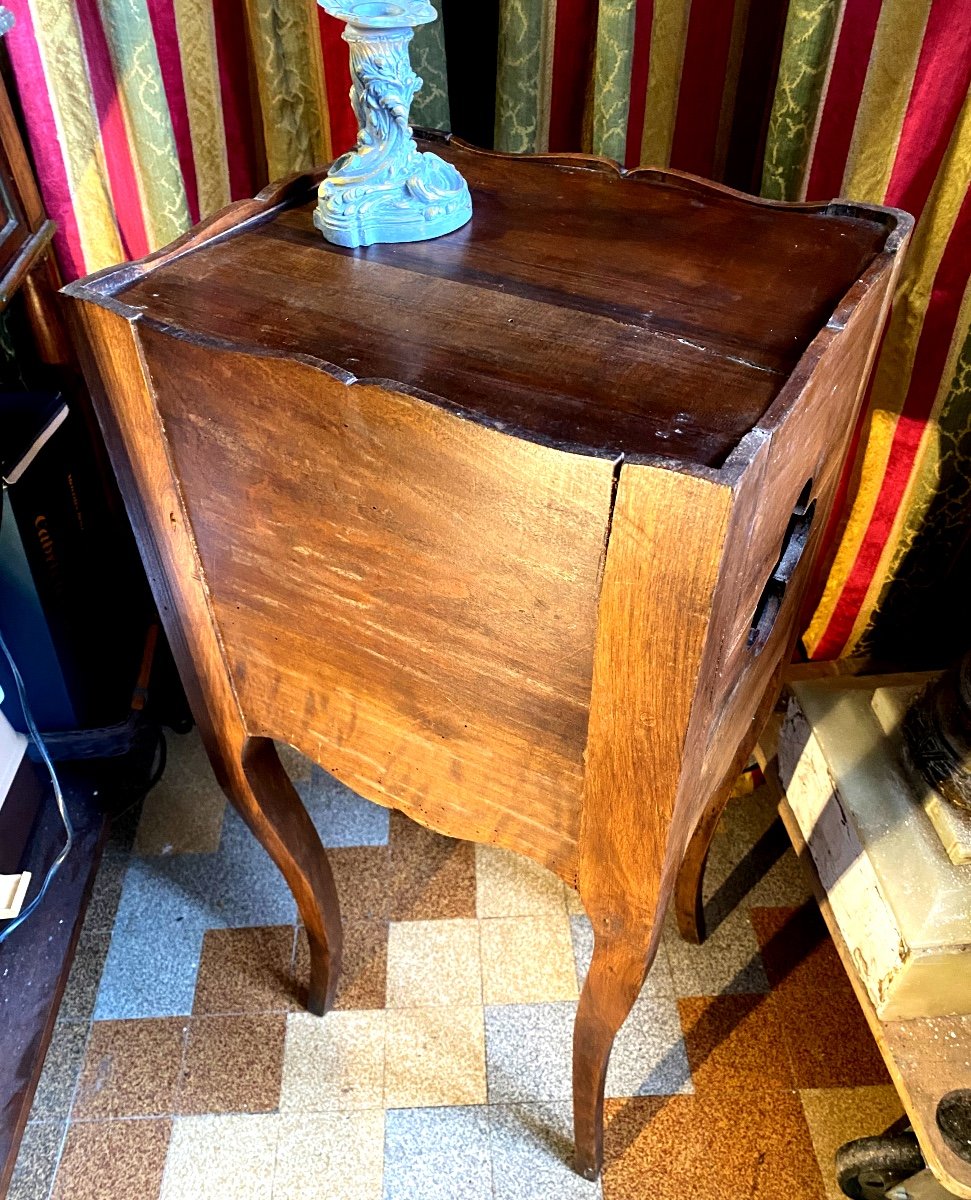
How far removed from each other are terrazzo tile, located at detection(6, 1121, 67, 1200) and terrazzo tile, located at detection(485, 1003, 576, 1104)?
556mm

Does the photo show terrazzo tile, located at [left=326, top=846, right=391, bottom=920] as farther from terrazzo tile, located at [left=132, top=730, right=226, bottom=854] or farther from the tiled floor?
terrazzo tile, located at [left=132, top=730, right=226, bottom=854]

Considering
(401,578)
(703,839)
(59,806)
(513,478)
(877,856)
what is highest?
(513,478)

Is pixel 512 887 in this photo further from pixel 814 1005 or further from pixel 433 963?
pixel 814 1005

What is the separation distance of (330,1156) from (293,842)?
0.42 m

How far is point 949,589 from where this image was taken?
142 centimetres

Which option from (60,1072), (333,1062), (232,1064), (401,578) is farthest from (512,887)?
(401,578)

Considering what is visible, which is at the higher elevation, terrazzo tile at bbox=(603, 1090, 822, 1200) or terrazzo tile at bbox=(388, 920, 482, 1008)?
terrazzo tile at bbox=(603, 1090, 822, 1200)

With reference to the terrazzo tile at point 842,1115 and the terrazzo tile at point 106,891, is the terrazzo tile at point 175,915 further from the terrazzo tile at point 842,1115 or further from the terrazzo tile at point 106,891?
the terrazzo tile at point 842,1115

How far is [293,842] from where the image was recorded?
1109mm

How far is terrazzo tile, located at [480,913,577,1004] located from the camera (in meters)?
1.34

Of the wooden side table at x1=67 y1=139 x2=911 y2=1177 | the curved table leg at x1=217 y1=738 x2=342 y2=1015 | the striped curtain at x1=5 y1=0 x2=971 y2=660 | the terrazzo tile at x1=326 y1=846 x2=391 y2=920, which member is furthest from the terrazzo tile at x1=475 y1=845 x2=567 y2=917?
the striped curtain at x1=5 y1=0 x2=971 y2=660

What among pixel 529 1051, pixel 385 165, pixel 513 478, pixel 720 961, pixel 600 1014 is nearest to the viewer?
pixel 513 478

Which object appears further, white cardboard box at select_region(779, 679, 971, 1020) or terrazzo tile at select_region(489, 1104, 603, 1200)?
terrazzo tile at select_region(489, 1104, 603, 1200)

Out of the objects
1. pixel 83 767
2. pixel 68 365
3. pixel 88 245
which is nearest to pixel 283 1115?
pixel 83 767
